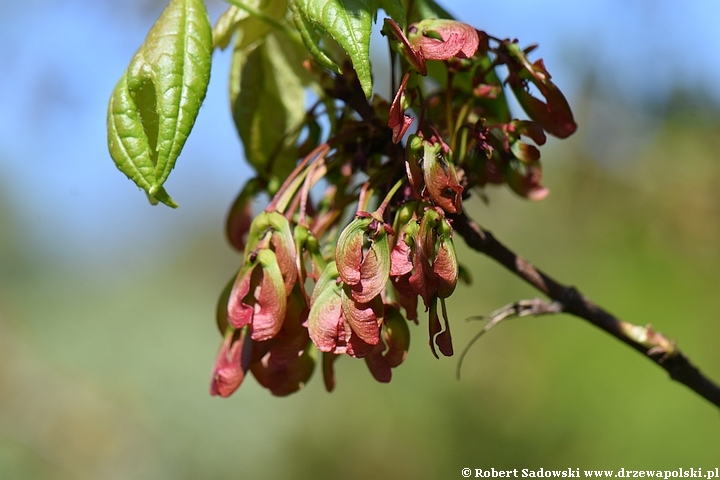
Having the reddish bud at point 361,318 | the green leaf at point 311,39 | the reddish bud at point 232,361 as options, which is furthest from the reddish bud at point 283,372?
the green leaf at point 311,39

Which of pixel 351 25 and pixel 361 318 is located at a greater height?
pixel 351 25

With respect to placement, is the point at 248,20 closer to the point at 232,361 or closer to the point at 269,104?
the point at 269,104

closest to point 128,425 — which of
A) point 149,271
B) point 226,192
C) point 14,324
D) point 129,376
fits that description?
point 129,376

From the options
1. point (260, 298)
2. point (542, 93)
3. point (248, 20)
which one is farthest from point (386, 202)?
point (248, 20)

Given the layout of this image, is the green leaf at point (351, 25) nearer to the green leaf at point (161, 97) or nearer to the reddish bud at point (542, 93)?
the green leaf at point (161, 97)

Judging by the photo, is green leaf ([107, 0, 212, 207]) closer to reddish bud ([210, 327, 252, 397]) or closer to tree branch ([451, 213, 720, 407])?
reddish bud ([210, 327, 252, 397])

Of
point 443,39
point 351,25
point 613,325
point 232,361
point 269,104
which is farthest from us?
point 269,104

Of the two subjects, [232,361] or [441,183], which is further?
[232,361]

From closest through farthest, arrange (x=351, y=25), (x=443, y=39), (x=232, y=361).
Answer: (x=351, y=25)
(x=443, y=39)
(x=232, y=361)

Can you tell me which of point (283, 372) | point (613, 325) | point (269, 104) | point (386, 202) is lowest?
point (283, 372)
